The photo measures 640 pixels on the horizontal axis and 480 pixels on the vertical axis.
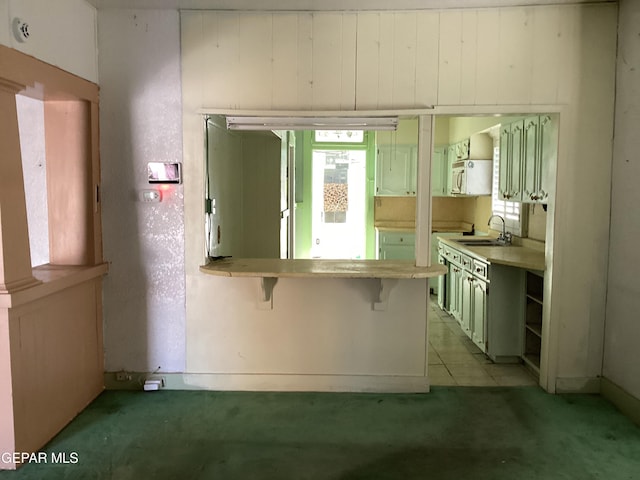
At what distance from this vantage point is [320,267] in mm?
3307

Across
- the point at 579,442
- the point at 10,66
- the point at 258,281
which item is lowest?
the point at 579,442

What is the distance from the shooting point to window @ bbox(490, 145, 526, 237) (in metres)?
4.86

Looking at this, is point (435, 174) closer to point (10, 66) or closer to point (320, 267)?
point (320, 267)

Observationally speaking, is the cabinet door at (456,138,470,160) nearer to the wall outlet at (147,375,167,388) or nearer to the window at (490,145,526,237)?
the window at (490,145,526,237)

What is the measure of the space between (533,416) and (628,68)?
2.34m

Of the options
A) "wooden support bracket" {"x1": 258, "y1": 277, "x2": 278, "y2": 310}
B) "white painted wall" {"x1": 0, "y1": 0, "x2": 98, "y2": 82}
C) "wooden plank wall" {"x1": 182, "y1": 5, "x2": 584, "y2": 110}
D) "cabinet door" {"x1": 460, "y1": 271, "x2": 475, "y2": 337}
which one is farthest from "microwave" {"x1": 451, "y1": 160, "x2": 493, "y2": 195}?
"white painted wall" {"x1": 0, "y1": 0, "x2": 98, "y2": 82}

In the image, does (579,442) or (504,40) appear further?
Answer: (504,40)

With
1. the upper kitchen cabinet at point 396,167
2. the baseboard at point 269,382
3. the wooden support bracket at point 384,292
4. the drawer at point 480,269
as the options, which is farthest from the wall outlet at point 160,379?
the upper kitchen cabinet at point 396,167

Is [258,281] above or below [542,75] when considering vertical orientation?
below

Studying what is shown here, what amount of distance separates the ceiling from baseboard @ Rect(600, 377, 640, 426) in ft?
8.47

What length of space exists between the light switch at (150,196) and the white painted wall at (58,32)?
83 centimetres

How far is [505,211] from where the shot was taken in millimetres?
5309

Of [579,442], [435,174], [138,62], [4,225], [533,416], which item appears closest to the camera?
[4,225]

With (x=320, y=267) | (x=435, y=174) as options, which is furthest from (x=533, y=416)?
(x=435, y=174)
